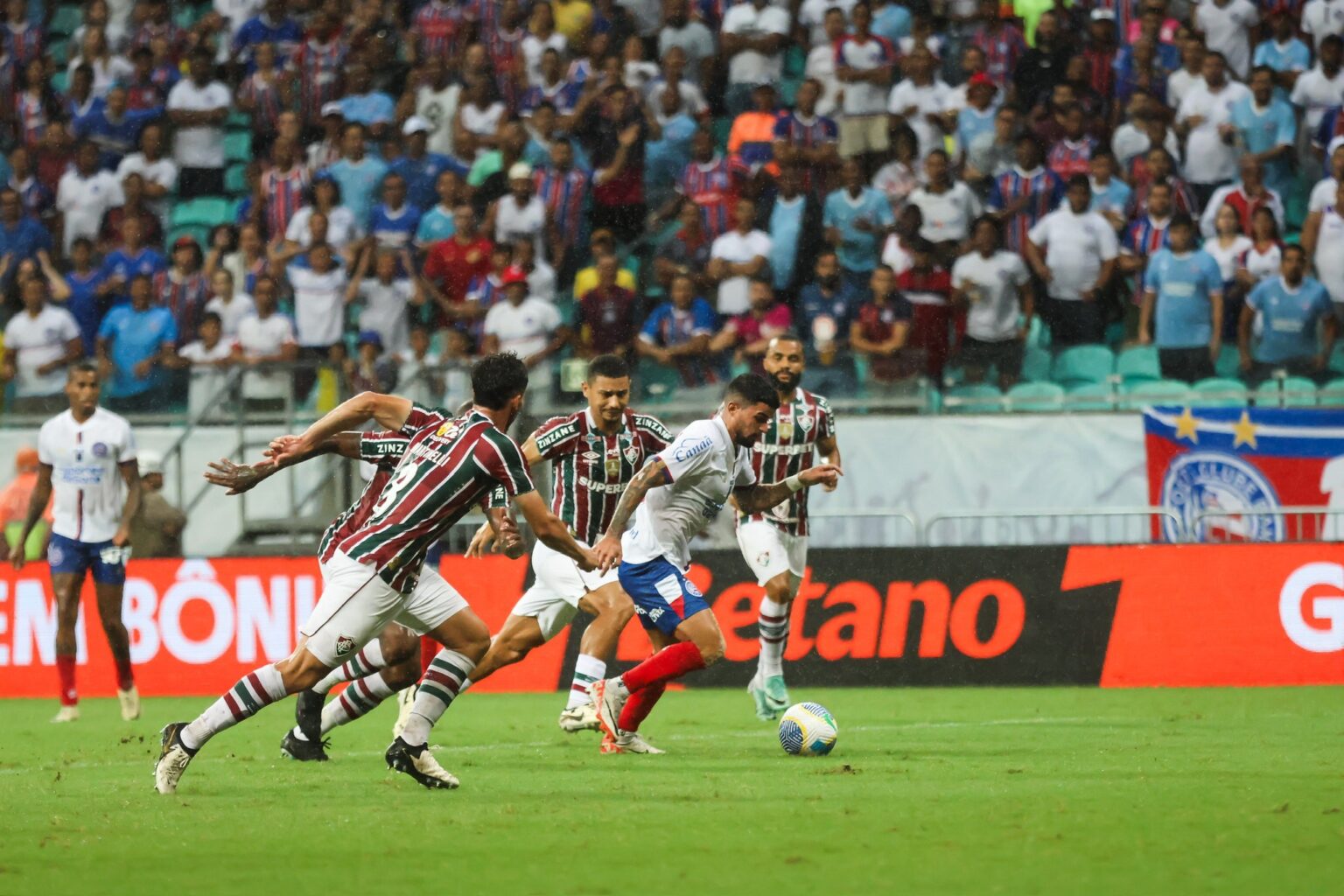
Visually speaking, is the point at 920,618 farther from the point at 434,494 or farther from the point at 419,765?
the point at 434,494

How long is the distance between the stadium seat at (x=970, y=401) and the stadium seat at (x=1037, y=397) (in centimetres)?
13

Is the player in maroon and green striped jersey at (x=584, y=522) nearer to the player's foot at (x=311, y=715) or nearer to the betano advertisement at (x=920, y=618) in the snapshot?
the player's foot at (x=311, y=715)

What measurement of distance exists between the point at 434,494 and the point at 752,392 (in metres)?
2.83

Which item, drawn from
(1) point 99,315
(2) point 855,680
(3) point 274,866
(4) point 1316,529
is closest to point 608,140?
(1) point 99,315

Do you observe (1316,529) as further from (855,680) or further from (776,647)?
(776,647)

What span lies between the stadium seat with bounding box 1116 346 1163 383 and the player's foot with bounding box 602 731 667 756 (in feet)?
27.5

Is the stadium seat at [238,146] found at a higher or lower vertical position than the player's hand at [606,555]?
higher

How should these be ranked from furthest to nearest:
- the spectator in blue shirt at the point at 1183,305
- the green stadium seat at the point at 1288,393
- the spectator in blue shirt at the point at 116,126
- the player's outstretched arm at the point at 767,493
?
1. the spectator in blue shirt at the point at 116,126
2. the spectator in blue shirt at the point at 1183,305
3. the green stadium seat at the point at 1288,393
4. the player's outstretched arm at the point at 767,493

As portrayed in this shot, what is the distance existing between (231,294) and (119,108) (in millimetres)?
4461

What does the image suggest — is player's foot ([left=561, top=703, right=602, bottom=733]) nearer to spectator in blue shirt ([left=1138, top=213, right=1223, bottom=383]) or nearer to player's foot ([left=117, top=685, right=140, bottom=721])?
player's foot ([left=117, top=685, right=140, bottom=721])

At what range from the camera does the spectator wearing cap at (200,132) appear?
74.3 feet

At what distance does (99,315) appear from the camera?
818 inches

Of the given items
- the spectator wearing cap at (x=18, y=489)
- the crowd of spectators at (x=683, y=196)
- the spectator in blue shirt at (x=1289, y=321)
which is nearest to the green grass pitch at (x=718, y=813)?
the spectator in blue shirt at (x=1289, y=321)

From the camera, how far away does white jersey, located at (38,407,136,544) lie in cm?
1492
